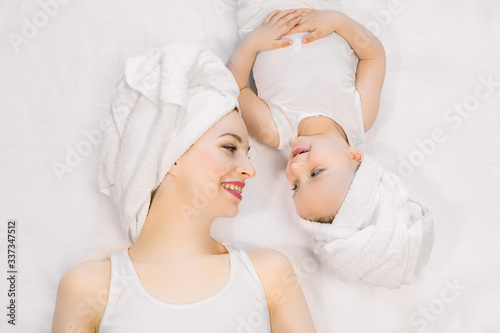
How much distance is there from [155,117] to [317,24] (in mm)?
586

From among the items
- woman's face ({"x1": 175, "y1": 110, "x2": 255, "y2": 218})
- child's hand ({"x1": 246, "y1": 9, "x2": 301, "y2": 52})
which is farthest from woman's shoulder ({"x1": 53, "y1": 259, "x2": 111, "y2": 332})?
child's hand ({"x1": 246, "y1": 9, "x2": 301, "y2": 52})

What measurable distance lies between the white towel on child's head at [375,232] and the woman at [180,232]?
0.15 metres

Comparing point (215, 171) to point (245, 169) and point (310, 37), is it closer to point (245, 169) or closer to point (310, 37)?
point (245, 169)

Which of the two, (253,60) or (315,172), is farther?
(253,60)

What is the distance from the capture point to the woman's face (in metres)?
1.36

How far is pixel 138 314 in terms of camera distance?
4.12 ft

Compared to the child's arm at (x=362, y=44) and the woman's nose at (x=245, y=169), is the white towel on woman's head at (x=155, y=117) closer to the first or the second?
the woman's nose at (x=245, y=169)

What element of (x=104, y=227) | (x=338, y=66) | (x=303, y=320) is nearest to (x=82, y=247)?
(x=104, y=227)

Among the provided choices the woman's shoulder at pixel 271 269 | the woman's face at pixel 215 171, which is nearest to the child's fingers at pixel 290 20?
the woman's face at pixel 215 171

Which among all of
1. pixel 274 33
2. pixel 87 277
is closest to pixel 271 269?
pixel 87 277

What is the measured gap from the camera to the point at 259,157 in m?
1.68

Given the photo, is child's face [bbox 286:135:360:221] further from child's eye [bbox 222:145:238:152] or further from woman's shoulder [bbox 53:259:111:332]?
woman's shoulder [bbox 53:259:111:332]

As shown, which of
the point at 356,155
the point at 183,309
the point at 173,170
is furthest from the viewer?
the point at 356,155

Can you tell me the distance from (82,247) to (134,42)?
2.03ft
